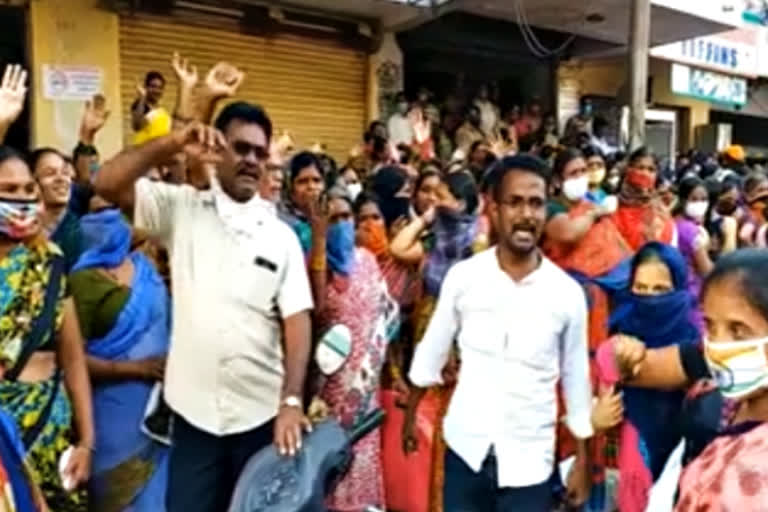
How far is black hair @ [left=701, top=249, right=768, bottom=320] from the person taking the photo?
2068mm

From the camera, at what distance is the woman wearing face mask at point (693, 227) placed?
239 inches

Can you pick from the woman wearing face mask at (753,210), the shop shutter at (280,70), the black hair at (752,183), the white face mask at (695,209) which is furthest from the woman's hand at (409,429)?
the shop shutter at (280,70)

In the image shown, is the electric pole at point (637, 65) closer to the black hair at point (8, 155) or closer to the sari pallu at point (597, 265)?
the sari pallu at point (597, 265)

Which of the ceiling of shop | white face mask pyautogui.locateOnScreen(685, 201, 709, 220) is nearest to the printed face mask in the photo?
white face mask pyautogui.locateOnScreen(685, 201, 709, 220)

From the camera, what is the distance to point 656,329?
370cm

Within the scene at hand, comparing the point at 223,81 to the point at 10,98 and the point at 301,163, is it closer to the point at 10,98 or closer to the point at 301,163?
the point at 10,98

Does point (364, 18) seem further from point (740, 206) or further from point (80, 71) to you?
point (740, 206)

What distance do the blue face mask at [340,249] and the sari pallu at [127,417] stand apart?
90cm

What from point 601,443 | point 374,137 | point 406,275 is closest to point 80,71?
point 374,137

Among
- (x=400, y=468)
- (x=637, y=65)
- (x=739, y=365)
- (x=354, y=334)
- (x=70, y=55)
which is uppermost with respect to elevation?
(x=637, y=65)

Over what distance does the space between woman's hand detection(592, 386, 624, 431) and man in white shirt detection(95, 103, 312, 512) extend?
893mm

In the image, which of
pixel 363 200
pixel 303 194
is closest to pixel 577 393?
pixel 303 194

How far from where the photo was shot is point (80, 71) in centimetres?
838

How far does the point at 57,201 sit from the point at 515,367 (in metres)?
1.90
